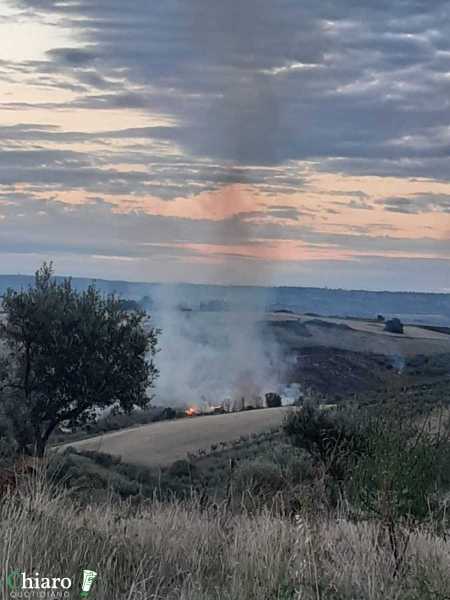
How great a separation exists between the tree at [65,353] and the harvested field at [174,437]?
2307 millimetres

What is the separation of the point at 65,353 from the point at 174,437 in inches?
503

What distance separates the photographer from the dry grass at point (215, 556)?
5.78m

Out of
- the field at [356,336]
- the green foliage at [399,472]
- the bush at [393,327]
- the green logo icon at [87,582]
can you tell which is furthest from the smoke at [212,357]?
the green logo icon at [87,582]

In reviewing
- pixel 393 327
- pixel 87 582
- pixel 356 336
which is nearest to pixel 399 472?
pixel 87 582

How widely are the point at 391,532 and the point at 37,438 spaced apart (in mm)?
22512

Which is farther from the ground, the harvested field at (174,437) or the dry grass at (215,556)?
the dry grass at (215,556)

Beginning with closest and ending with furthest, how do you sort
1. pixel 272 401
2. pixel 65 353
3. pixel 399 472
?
1. pixel 399 472
2. pixel 65 353
3. pixel 272 401

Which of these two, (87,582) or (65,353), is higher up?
(87,582)

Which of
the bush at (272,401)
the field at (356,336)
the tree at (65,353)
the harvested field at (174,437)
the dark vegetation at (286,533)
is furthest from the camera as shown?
the field at (356,336)

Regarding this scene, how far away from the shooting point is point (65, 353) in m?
30.5

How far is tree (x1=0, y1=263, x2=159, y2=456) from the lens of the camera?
30.2 m

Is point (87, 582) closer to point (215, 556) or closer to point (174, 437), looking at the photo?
point (215, 556)

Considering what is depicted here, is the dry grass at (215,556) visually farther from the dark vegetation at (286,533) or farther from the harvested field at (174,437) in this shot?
the harvested field at (174,437)

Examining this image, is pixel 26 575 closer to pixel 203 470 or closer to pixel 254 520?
pixel 254 520
